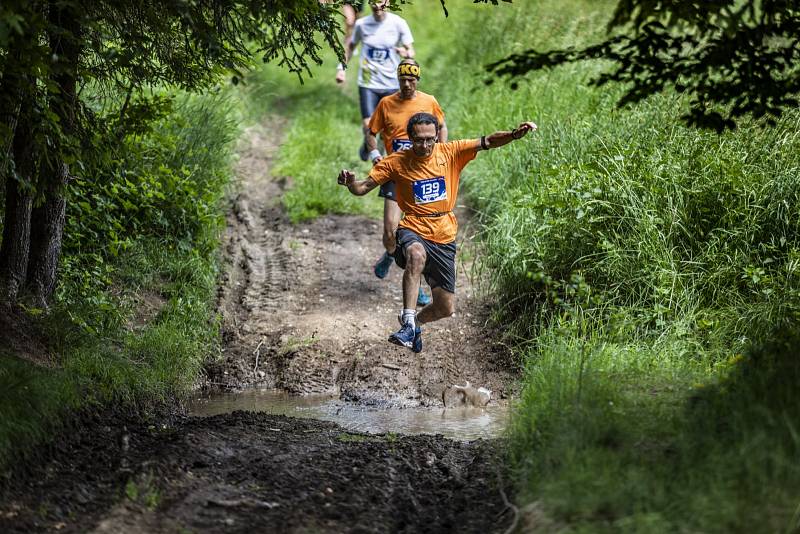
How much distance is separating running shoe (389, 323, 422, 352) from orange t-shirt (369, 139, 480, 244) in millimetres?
691

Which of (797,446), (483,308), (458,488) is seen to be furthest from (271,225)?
(797,446)

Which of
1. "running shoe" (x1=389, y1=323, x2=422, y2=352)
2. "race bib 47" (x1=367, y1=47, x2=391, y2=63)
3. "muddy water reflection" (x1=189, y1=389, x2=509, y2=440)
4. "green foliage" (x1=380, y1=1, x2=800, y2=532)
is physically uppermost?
"race bib 47" (x1=367, y1=47, x2=391, y2=63)

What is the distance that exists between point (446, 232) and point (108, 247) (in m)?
3.23

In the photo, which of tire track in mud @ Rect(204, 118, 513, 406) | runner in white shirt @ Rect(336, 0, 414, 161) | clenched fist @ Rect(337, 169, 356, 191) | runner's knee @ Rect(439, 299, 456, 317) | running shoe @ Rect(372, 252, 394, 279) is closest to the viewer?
clenched fist @ Rect(337, 169, 356, 191)

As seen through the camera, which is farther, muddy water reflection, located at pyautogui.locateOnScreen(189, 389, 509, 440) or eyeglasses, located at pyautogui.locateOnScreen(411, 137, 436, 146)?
eyeglasses, located at pyautogui.locateOnScreen(411, 137, 436, 146)

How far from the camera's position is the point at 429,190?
733cm

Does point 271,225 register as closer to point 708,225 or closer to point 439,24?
point 708,225

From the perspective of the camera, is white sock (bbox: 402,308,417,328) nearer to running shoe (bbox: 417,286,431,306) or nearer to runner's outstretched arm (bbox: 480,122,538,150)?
runner's outstretched arm (bbox: 480,122,538,150)

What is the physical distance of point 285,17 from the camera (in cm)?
626

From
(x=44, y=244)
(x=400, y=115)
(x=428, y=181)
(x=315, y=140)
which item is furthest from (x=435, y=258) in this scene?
(x=315, y=140)

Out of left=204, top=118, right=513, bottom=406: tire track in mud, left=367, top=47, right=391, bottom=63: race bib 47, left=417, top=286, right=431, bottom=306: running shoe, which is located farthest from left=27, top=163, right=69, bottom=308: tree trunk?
left=367, top=47, right=391, bottom=63: race bib 47

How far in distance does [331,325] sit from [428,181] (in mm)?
1950

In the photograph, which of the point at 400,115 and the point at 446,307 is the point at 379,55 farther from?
the point at 446,307

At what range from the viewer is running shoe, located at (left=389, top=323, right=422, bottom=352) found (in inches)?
281
